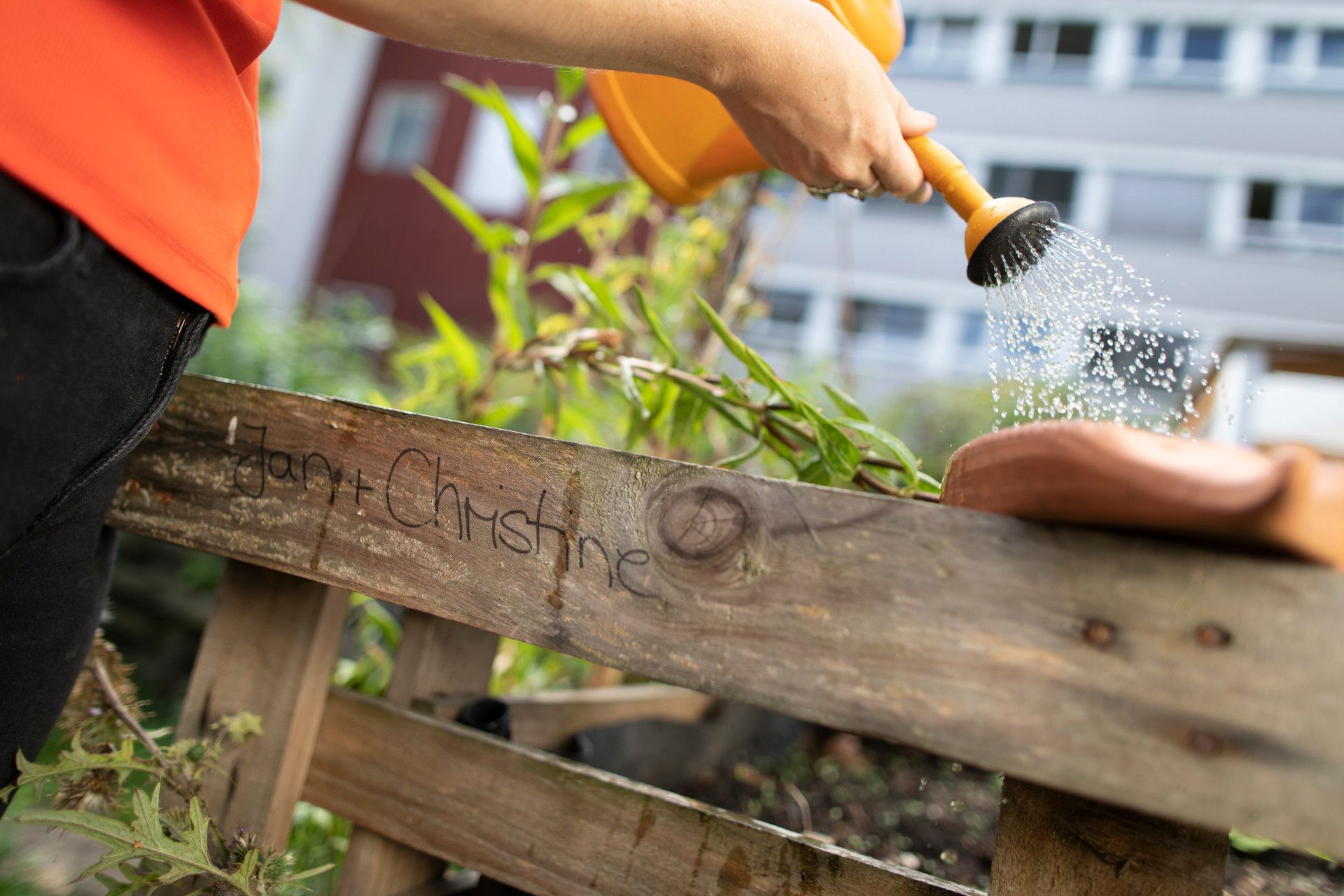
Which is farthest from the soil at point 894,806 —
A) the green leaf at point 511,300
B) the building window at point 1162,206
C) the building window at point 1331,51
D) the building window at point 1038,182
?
the building window at point 1331,51

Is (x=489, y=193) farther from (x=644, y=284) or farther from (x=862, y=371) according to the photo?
(x=644, y=284)

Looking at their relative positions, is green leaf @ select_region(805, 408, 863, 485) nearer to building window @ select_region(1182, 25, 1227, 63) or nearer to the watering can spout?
the watering can spout

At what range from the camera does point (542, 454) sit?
0.64 meters

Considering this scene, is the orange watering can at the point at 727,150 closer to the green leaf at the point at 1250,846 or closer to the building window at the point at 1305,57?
the green leaf at the point at 1250,846

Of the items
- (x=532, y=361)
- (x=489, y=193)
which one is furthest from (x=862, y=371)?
(x=532, y=361)

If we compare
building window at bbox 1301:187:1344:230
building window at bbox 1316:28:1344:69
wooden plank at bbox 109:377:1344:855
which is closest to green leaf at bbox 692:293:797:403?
wooden plank at bbox 109:377:1344:855

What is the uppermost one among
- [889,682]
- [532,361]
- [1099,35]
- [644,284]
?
[1099,35]

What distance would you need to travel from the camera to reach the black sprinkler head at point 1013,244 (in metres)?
0.72

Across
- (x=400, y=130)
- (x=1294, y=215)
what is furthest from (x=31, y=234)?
(x=1294, y=215)

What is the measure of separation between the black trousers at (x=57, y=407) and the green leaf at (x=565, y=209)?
3.41 feet

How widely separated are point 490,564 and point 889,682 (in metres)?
0.31

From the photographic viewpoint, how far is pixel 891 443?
85 cm

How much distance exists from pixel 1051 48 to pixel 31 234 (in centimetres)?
1716

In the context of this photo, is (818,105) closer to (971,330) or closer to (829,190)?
(829,190)
